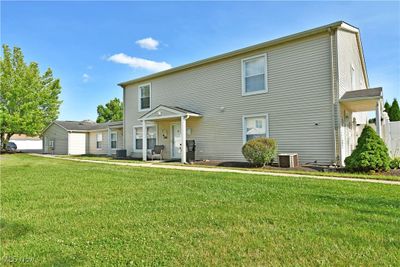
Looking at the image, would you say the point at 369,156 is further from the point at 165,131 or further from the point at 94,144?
the point at 94,144

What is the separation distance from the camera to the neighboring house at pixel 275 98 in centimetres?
1020

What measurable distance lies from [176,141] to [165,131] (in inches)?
41.6

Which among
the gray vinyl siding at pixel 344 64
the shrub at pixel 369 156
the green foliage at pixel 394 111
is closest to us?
the shrub at pixel 369 156

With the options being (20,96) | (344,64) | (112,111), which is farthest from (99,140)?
(112,111)

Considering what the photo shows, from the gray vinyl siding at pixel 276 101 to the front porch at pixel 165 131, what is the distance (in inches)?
35.8

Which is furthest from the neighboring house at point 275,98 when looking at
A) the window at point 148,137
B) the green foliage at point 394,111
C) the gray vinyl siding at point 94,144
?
the gray vinyl siding at point 94,144

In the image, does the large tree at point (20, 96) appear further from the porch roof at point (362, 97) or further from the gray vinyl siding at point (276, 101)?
the porch roof at point (362, 97)

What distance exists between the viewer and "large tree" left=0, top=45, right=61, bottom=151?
83.3ft

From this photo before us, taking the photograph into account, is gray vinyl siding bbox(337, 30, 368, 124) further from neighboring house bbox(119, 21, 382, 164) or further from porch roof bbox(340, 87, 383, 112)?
porch roof bbox(340, 87, 383, 112)

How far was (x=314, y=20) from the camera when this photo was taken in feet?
38.8

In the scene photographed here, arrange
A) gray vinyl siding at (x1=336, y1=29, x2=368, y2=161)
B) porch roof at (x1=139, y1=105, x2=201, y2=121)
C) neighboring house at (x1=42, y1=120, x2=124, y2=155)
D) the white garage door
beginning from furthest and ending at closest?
the white garage door, neighboring house at (x1=42, y1=120, x2=124, y2=155), porch roof at (x1=139, y1=105, x2=201, y2=121), gray vinyl siding at (x1=336, y1=29, x2=368, y2=161)

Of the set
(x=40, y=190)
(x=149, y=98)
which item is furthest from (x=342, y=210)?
(x=149, y=98)

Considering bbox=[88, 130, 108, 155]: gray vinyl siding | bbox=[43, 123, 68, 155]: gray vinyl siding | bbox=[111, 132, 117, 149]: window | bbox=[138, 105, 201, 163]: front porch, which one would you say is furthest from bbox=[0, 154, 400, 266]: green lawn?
bbox=[43, 123, 68, 155]: gray vinyl siding

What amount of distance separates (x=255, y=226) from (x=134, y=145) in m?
15.3
